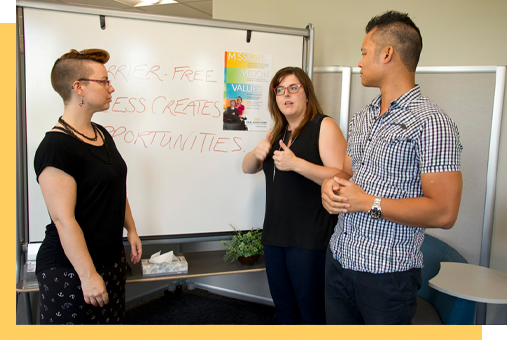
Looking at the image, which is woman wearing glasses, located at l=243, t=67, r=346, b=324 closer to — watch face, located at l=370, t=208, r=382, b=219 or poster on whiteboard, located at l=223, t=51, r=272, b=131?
poster on whiteboard, located at l=223, t=51, r=272, b=131

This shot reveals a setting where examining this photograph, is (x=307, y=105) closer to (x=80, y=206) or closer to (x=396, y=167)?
(x=396, y=167)

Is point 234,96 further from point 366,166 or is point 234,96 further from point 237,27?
point 366,166

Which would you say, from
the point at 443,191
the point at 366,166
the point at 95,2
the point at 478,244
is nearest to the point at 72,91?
the point at 366,166

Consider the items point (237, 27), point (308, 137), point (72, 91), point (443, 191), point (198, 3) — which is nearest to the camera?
point (443, 191)

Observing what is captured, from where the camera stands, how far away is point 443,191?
0.97 m

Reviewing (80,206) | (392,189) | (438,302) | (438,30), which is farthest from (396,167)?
(438,30)

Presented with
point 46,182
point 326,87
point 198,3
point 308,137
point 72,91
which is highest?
point 198,3

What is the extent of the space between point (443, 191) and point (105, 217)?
1.13m

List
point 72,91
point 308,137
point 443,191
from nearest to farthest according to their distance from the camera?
point 443,191
point 72,91
point 308,137

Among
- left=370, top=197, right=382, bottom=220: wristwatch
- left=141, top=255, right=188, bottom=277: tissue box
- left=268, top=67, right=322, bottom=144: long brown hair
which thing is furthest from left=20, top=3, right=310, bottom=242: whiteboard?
left=370, top=197, right=382, bottom=220: wristwatch

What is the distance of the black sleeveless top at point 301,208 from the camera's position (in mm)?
1574

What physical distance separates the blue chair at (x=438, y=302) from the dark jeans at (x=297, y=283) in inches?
21.2

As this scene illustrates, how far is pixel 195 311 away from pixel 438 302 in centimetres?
161

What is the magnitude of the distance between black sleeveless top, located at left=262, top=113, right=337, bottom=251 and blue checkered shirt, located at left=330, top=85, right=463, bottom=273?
37 cm
